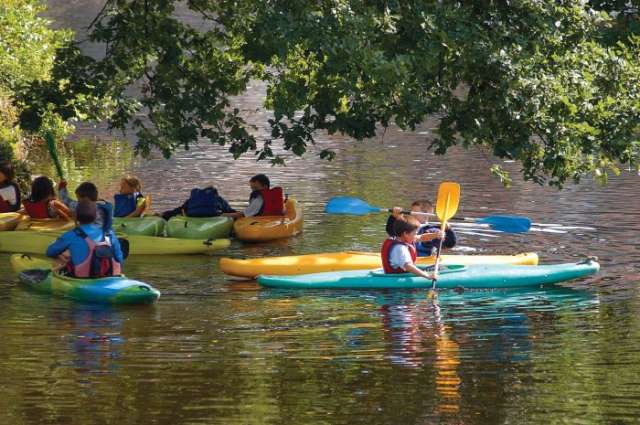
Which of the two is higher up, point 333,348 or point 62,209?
point 62,209

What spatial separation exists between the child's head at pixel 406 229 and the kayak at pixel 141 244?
3.11 metres

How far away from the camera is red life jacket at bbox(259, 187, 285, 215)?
1727 cm

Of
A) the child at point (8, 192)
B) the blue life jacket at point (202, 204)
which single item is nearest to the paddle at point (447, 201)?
the blue life jacket at point (202, 204)

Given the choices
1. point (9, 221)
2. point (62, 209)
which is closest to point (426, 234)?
point (62, 209)

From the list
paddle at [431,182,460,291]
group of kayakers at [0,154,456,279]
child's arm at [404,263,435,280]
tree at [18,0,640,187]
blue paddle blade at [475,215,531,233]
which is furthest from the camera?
blue paddle blade at [475,215,531,233]

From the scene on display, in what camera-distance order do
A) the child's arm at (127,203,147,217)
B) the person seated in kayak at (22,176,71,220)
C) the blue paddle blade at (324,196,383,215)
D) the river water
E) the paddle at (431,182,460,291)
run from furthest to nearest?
1. the child's arm at (127,203,147,217)
2. the person seated in kayak at (22,176,71,220)
3. the blue paddle blade at (324,196,383,215)
4. the paddle at (431,182,460,291)
5. the river water

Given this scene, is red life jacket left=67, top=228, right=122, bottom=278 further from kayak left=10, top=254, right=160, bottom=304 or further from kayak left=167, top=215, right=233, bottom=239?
kayak left=167, top=215, right=233, bottom=239

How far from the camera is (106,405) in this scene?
892 centimetres

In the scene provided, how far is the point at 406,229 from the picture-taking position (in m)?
13.3

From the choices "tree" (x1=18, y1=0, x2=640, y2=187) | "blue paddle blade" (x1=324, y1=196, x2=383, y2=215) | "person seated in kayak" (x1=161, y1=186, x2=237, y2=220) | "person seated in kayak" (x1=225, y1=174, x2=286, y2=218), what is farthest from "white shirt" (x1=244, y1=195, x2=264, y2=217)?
"blue paddle blade" (x1=324, y1=196, x2=383, y2=215)

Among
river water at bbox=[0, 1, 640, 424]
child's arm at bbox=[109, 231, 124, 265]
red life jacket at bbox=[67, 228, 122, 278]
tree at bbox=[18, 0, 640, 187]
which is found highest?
tree at bbox=[18, 0, 640, 187]

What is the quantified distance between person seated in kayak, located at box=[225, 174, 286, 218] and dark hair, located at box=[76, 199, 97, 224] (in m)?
4.75

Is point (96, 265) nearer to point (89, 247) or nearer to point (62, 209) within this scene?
point (89, 247)

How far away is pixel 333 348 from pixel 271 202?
664cm
